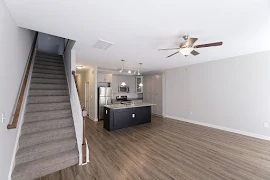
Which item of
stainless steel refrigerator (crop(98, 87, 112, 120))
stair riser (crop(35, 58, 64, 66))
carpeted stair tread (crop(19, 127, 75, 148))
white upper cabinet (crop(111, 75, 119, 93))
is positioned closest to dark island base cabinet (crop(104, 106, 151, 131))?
stainless steel refrigerator (crop(98, 87, 112, 120))

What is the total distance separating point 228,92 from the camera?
14.1 feet

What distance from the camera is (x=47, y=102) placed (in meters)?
3.10

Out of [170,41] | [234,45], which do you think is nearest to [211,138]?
[234,45]

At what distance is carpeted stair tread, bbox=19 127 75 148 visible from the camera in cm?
228

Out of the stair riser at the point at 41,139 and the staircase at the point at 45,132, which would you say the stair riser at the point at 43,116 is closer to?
the staircase at the point at 45,132

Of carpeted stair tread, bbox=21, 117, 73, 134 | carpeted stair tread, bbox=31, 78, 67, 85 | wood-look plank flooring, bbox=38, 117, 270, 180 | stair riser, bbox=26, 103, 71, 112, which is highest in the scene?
carpeted stair tread, bbox=31, 78, 67, 85

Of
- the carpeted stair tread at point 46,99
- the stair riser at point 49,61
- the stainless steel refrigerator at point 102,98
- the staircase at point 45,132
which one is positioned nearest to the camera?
the staircase at point 45,132

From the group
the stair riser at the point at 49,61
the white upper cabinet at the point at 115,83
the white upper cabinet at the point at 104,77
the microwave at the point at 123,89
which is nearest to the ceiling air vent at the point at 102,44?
the stair riser at the point at 49,61

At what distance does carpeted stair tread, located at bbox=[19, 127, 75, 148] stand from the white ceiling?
2049 millimetres

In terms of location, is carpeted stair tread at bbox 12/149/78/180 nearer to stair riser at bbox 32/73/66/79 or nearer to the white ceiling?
the white ceiling

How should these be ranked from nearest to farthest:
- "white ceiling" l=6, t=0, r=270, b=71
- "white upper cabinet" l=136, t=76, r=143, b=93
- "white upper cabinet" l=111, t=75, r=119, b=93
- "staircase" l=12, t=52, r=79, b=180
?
"white ceiling" l=6, t=0, r=270, b=71 → "staircase" l=12, t=52, r=79, b=180 → "white upper cabinet" l=111, t=75, r=119, b=93 → "white upper cabinet" l=136, t=76, r=143, b=93

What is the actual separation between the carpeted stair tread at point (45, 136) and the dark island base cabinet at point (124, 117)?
1.66m

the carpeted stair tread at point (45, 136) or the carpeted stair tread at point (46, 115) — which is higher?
the carpeted stair tread at point (46, 115)

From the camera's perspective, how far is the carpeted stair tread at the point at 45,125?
2.46m
